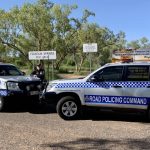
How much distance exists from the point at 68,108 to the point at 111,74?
1.56m

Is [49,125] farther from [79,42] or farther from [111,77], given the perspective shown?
[79,42]

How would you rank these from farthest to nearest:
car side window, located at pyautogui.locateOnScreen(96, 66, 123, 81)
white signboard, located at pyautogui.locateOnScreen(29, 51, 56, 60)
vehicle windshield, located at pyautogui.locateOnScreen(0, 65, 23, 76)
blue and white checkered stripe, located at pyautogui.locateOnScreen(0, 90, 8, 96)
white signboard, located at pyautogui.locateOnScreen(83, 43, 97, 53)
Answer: white signboard, located at pyautogui.locateOnScreen(29, 51, 56, 60) < white signboard, located at pyautogui.locateOnScreen(83, 43, 97, 53) < vehicle windshield, located at pyautogui.locateOnScreen(0, 65, 23, 76) < blue and white checkered stripe, located at pyautogui.locateOnScreen(0, 90, 8, 96) < car side window, located at pyautogui.locateOnScreen(96, 66, 123, 81)

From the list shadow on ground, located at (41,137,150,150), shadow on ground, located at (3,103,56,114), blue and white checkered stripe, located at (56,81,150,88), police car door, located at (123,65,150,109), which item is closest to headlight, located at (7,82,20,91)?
shadow on ground, located at (3,103,56,114)

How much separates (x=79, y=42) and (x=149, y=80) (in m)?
36.2

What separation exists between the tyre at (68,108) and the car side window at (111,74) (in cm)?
101

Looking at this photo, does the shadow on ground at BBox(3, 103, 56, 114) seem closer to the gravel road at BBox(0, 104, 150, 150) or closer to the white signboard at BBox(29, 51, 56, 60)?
the gravel road at BBox(0, 104, 150, 150)

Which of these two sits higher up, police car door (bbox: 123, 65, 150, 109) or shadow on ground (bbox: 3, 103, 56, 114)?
police car door (bbox: 123, 65, 150, 109)

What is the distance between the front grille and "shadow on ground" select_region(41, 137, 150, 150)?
5.21m

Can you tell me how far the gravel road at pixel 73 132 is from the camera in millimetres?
7723

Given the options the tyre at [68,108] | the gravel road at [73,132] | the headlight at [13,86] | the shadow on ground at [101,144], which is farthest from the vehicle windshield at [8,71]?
the shadow on ground at [101,144]

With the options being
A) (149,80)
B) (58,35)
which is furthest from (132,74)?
(58,35)

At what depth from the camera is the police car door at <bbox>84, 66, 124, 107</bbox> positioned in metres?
10.5

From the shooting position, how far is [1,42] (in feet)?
133

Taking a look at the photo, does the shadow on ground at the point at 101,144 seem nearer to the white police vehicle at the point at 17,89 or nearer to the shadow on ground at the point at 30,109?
the shadow on ground at the point at 30,109
